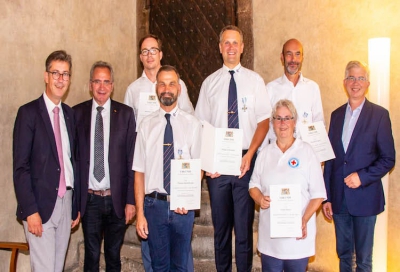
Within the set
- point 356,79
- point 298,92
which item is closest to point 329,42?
point 298,92

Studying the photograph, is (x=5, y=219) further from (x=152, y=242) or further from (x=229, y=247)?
(x=229, y=247)

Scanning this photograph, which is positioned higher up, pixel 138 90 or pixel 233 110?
pixel 138 90

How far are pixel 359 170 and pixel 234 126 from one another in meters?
1.03

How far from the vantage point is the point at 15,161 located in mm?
3158

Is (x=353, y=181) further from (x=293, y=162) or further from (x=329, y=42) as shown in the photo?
(x=329, y=42)

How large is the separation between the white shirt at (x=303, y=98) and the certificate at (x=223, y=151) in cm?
65

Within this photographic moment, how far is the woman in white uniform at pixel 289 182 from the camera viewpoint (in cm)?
309

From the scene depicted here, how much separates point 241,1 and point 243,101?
195 cm

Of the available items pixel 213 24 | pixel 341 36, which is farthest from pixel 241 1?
pixel 341 36

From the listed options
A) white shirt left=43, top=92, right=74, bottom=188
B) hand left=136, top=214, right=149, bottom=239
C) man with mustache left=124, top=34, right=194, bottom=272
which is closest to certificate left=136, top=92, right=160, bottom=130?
man with mustache left=124, top=34, right=194, bottom=272

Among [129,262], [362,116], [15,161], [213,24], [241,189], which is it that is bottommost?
[129,262]

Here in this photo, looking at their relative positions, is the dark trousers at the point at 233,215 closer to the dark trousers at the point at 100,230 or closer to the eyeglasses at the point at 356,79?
the dark trousers at the point at 100,230

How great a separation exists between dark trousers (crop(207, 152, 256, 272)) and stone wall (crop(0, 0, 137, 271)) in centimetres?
172

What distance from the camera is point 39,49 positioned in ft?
13.9
